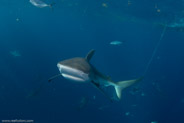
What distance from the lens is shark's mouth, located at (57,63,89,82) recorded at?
4.16 metres

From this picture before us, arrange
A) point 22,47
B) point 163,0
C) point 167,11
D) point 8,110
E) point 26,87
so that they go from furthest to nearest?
1. point 22,47
2. point 167,11
3. point 163,0
4. point 26,87
5. point 8,110

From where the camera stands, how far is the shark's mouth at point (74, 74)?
4160mm

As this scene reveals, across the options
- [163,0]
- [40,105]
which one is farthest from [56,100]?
[163,0]

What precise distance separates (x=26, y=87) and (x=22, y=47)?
17157mm

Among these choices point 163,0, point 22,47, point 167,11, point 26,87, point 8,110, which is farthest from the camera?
point 22,47

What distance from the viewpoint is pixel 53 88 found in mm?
20797

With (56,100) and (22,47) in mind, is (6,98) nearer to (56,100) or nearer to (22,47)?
(56,100)

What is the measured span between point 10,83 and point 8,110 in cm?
409

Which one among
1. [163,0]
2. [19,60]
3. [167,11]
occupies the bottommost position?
[19,60]

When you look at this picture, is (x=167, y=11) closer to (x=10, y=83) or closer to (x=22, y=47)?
(x=10, y=83)

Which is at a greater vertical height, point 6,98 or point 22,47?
point 6,98

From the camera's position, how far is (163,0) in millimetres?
22781

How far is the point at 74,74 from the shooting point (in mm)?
4195

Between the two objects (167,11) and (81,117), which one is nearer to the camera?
(81,117)
